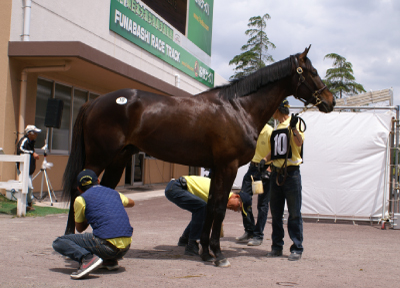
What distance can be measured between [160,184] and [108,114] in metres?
14.4

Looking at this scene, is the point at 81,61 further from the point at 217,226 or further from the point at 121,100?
the point at 217,226

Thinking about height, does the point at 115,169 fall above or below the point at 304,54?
below

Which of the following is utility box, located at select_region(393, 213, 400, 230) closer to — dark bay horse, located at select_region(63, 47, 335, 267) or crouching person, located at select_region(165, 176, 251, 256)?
crouching person, located at select_region(165, 176, 251, 256)

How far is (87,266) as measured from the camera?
3646mm

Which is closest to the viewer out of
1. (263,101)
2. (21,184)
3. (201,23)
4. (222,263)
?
(222,263)

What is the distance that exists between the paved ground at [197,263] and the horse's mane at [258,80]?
206cm

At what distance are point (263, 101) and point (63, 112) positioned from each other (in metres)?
8.94

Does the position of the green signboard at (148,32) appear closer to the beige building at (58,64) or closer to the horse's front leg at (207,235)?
the beige building at (58,64)

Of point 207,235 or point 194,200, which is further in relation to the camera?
point 194,200

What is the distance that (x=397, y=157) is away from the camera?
8625 millimetres

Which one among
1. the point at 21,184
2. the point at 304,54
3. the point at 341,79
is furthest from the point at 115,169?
the point at 341,79

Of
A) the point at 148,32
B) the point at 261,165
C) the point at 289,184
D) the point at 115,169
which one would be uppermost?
the point at 148,32

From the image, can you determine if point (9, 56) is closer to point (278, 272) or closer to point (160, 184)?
point (278, 272)

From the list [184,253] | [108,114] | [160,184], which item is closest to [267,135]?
[184,253]
